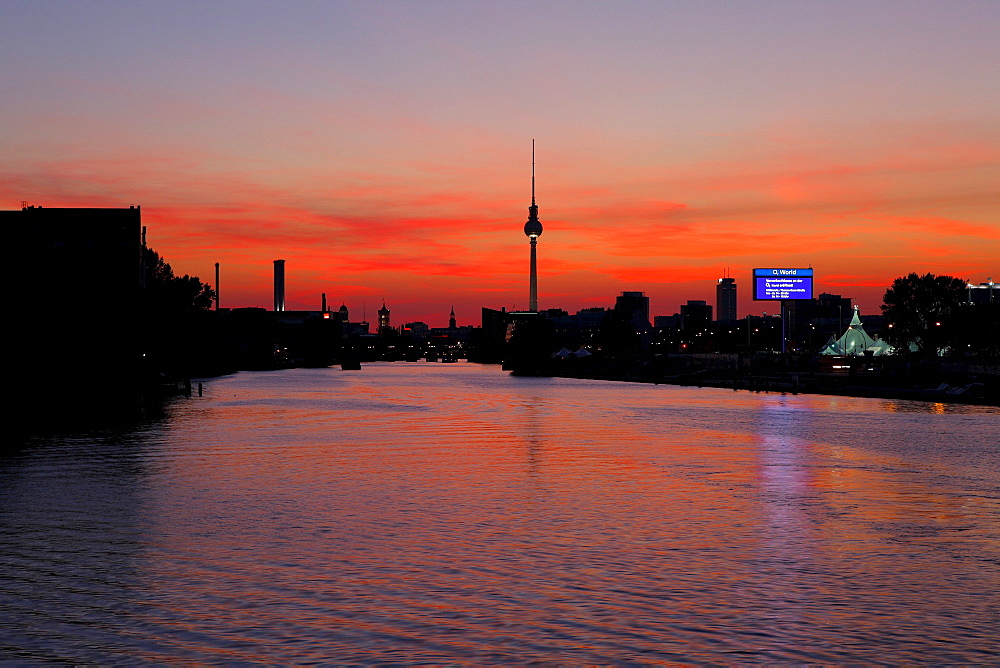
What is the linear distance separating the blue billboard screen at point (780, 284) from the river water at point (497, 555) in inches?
3877

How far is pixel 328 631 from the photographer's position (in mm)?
14359

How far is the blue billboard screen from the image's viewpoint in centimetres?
14250

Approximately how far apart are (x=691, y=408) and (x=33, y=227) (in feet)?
305

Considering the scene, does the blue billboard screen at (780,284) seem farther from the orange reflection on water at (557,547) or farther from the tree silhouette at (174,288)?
the orange reflection on water at (557,547)

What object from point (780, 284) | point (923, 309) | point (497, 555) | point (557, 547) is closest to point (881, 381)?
point (780, 284)

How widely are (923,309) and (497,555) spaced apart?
180 metres

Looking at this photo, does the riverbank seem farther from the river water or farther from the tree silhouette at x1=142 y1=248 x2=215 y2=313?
the tree silhouette at x1=142 y1=248 x2=215 y2=313

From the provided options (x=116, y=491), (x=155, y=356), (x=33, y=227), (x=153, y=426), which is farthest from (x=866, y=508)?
(x=33, y=227)

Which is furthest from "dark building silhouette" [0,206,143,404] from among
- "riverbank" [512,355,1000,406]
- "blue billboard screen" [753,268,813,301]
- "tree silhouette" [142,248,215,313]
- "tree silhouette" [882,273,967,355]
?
"tree silhouette" [882,273,967,355]

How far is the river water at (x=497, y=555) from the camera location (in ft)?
45.7

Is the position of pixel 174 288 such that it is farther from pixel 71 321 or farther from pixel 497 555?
pixel 497 555

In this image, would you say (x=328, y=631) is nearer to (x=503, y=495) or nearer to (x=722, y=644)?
(x=722, y=644)

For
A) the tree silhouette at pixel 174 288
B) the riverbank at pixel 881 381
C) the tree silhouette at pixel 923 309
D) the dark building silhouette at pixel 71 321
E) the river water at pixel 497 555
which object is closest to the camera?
the river water at pixel 497 555

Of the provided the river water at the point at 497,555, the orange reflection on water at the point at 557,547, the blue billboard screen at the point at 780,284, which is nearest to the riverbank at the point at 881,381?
the blue billboard screen at the point at 780,284
